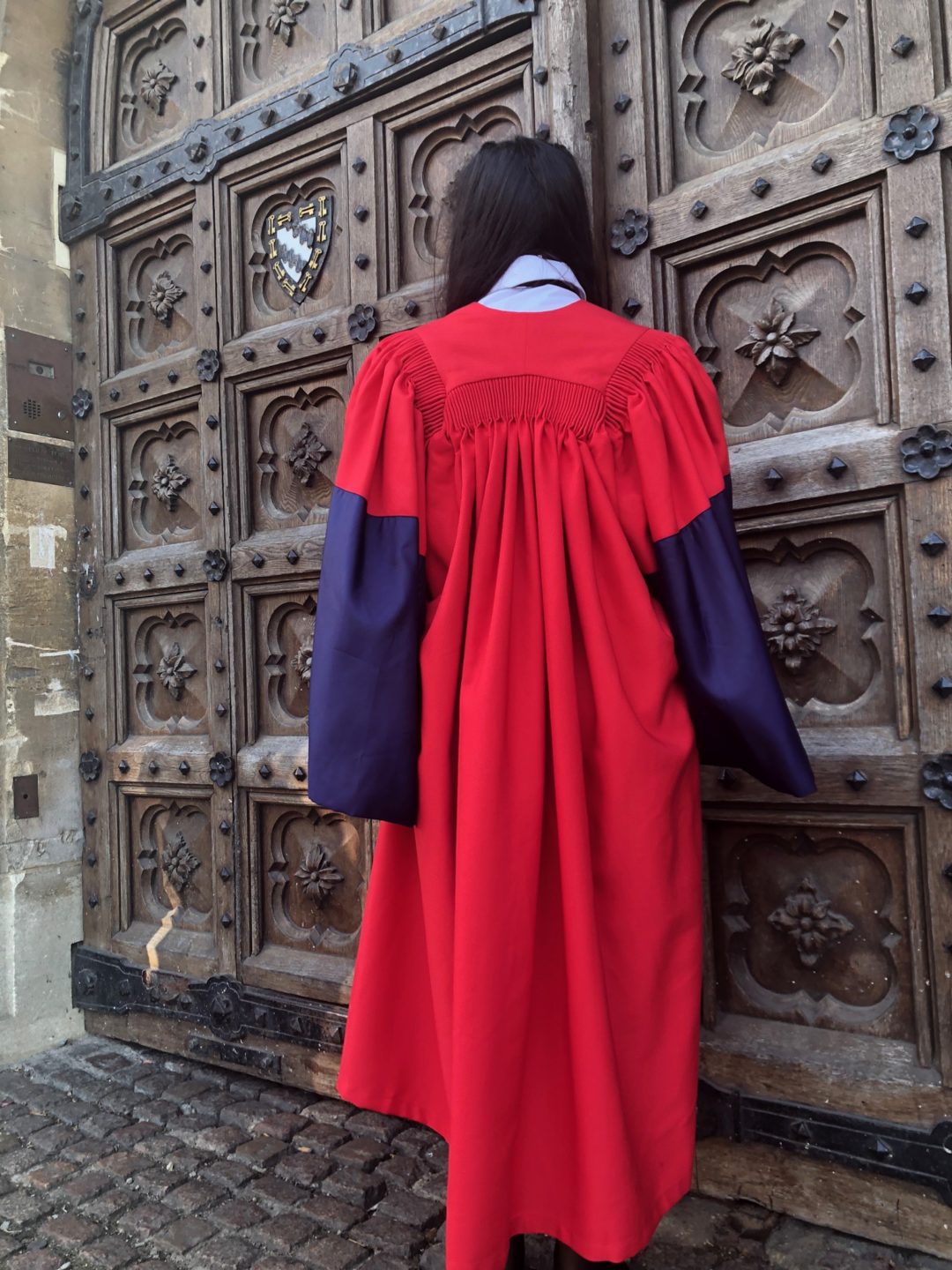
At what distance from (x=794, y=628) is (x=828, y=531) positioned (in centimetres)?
20

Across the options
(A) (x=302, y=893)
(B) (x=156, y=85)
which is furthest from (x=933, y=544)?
(B) (x=156, y=85)

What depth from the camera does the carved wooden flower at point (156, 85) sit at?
284cm

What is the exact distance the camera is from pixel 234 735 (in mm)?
2582

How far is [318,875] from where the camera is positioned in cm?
245

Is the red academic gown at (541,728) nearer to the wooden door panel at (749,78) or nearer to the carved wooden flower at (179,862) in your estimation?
the wooden door panel at (749,78)

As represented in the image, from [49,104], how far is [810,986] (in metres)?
3.39

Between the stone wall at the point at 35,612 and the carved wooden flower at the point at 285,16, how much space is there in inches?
35.9

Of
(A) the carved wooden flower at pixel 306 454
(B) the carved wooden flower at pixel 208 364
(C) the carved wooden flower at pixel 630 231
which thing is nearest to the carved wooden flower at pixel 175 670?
(A) the carved wooden flower at pixel 306 454

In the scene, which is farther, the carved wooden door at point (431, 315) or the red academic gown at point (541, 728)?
the carved wooden door at point (431, 315)

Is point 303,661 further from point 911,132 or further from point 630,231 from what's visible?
point 911,132

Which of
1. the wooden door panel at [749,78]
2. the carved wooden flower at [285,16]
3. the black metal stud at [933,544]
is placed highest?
the carved wooden flower at [285,16]

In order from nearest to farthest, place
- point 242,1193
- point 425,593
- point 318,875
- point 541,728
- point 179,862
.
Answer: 1. point 541,728
2. point 425,593
3. point 242,1193
4. point 318,875
5. point 179,862

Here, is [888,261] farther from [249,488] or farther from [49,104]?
[49,104]

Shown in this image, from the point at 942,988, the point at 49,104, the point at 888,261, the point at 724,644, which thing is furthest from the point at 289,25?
the point at 942,988
